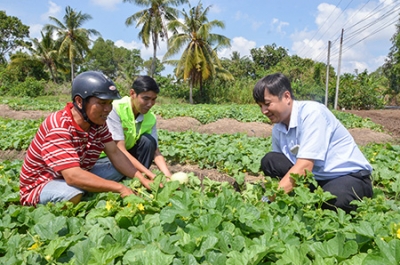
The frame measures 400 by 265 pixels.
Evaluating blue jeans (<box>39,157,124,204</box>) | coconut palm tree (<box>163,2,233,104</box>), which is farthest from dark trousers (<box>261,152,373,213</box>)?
coconut palm tree (<box>163,2,233,104</box>)

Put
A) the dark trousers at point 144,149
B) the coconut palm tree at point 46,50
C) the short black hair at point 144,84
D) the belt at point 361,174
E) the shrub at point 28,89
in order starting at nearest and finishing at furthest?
the belt at point 361,174
the short black hair at point 144,84
the dark trousers at point 144,149
the shrub at point 28,89
the coconut palm tree at point 46,50

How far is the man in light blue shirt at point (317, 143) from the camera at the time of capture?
277 cm

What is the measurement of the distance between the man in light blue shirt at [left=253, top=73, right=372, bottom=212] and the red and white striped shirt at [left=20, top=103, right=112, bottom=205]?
5.09ft

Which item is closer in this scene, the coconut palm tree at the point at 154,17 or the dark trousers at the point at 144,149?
the dark trousers at the point at 144,149

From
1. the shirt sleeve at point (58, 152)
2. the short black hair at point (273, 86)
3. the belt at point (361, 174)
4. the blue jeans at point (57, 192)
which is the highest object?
the short black hair at point (273, 86)

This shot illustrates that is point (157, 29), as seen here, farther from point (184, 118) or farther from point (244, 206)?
point (244, 206)

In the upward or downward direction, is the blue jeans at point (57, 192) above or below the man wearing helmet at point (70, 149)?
below

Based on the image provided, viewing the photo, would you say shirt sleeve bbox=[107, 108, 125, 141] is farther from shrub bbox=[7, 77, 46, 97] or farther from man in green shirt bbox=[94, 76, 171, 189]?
shrub bbox=[7, 77, 46, 97]

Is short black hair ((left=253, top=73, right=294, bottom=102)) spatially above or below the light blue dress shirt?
above

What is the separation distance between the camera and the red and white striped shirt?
2664mm

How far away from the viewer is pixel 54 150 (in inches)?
105

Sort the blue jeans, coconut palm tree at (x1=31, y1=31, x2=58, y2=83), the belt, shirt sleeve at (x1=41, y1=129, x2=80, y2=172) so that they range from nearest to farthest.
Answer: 1. shirt sleeve at (x1=41, y1=129, x2=80, y2=172)
2. the blue jeans
3. the belt
4. coconut palm tree at (x1=31, y1=31, x2=58, y2=83)

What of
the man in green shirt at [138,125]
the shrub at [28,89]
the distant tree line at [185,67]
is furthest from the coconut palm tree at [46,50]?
the man in green shirt at [138,125]

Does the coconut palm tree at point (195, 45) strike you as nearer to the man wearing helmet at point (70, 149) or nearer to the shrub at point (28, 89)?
the shrub at point (28, 89)
